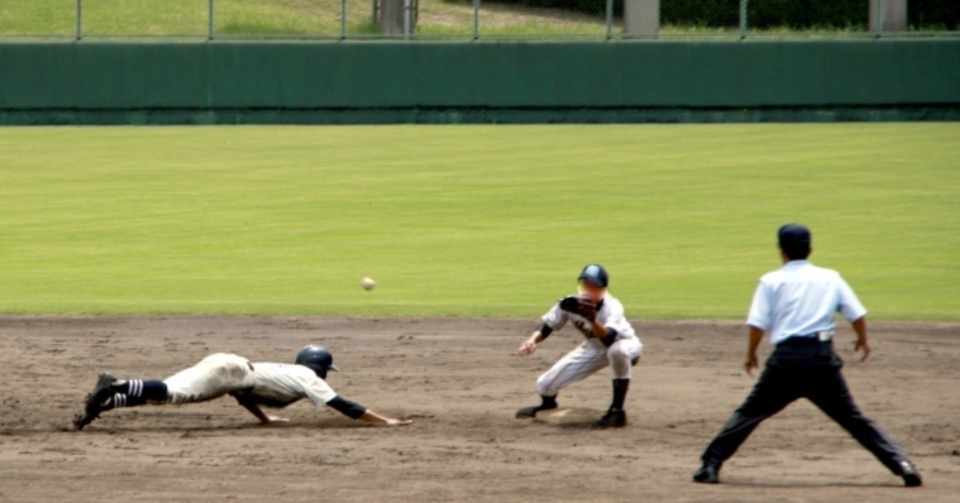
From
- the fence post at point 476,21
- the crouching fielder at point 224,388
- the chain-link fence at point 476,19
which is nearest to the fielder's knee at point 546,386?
the crouching fielder at point 224,388

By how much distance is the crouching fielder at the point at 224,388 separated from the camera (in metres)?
10.4

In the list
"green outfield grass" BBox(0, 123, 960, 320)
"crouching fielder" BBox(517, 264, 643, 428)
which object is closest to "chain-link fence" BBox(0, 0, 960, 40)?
"green outfield grass" BBox(0, 123, 960, 320)

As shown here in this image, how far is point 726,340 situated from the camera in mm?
14273

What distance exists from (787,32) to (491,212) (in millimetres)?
15352

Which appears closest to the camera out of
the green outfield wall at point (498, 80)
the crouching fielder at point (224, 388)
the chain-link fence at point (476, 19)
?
the crouching fielder at point (224, 388)

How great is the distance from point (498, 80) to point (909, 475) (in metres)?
26.3

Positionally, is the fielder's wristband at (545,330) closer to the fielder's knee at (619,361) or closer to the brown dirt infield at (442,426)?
the fielder's knee at (619,361)

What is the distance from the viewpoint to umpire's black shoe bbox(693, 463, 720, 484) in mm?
8969

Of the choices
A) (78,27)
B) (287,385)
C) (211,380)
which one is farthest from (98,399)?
(78,27)

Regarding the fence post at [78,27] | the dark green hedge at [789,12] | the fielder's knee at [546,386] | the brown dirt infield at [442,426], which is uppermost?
the dark green hedge at [789,12]

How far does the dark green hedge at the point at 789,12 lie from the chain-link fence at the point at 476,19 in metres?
0.02

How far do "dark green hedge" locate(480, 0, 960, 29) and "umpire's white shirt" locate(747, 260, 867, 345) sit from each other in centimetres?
2826

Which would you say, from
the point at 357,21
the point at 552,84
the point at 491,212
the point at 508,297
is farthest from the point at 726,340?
the point at 357,21

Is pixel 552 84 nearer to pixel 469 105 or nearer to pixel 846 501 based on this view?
pixel 469 105
